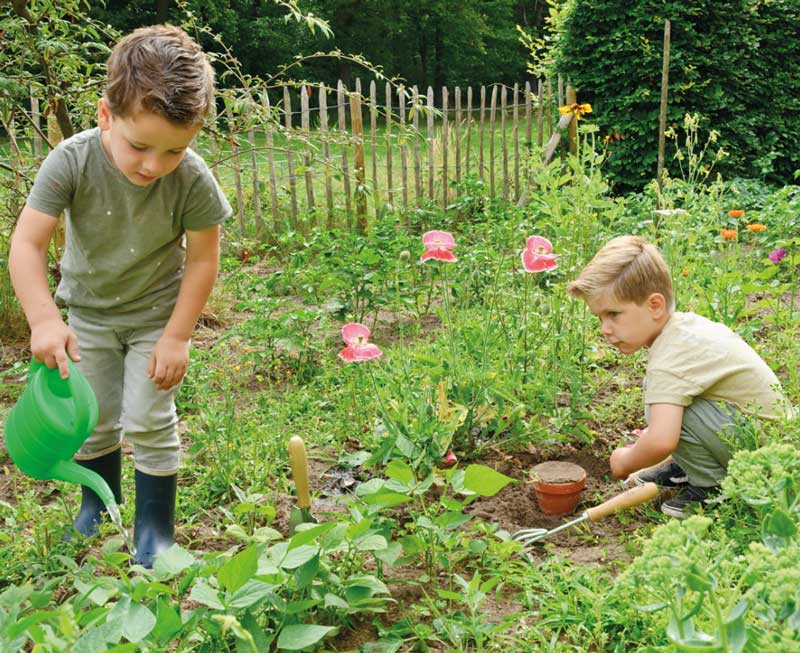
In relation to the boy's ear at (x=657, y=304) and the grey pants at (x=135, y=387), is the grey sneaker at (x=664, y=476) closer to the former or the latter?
the boy's ear at (x=657, y=304)

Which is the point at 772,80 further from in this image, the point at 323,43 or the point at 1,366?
the point at 323,43

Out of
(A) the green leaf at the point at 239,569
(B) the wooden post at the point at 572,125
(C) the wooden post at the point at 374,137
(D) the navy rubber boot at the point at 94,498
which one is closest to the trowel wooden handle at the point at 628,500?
(A) the green leaf at the point at 239,569

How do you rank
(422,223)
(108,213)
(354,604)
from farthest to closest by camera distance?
1. (422,223)
2. (108,213)
3. (354,604)

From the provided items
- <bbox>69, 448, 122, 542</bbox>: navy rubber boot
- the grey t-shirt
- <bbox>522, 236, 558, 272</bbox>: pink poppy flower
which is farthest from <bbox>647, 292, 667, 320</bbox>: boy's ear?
<bbox>69, 448, 122, 542</bbox>: navy rubber boot

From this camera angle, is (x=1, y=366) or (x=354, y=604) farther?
(x=1, y=366)

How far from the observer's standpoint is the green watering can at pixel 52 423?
182 centimetres

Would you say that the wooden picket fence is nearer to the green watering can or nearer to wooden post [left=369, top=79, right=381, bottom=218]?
wooden post [left=369, top=79, right=381, bottom=218]

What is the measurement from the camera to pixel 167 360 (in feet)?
6.86

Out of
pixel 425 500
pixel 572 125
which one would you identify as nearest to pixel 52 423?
pixel 425 500

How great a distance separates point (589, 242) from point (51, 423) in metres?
2.39

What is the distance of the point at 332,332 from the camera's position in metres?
4.08

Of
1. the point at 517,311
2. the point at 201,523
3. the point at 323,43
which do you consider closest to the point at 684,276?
the point at 517,311

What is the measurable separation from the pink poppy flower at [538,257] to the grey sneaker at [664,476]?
0.70 metres

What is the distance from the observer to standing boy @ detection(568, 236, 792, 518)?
2.19 metres
